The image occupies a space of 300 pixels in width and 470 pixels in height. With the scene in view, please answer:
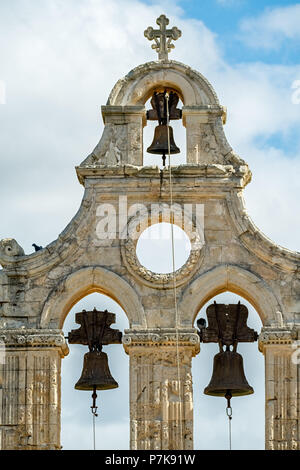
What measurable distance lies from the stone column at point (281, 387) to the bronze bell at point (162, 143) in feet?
12.4

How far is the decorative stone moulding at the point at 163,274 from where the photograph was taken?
136ft

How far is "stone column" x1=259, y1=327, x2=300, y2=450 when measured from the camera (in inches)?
1604

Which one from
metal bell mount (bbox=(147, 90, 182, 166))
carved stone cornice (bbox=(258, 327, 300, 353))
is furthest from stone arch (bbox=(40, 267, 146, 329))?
metal bell mount (bbox=(147, 90, 182, 166))

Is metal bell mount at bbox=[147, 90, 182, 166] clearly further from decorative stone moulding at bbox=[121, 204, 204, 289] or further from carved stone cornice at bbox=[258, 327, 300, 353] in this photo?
carved stone cornice at bbox=[258, 327, 300, 353]

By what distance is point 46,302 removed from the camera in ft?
136

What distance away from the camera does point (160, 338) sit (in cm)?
4112

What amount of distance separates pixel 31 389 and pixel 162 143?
16.1 feet

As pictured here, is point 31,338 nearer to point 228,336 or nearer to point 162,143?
point 228,336

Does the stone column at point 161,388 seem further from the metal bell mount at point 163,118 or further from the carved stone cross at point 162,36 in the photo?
the carved stone cross at point 162,36

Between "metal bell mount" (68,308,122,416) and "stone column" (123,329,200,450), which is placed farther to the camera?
"metal bell mount" (68,308,122,416)

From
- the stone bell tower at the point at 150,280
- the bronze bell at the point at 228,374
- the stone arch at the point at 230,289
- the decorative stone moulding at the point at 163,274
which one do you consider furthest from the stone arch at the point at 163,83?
the bronze bell at the point at 228,374

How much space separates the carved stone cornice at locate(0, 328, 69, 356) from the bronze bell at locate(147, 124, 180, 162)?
3.80m
